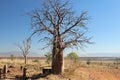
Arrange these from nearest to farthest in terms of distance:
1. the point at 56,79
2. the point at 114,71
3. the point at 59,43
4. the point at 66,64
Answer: the point at 56,79, the point at 59,43, the point at 66,64, the point at 114,71

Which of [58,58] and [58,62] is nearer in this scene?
[58,62]

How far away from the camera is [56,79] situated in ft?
74.9

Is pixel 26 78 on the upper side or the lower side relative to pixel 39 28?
lower

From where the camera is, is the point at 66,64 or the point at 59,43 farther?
the point at 66,64

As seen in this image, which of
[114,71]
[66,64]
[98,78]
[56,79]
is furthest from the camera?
[114,71]

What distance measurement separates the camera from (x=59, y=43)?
80.5 ft

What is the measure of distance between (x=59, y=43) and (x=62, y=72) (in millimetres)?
2799

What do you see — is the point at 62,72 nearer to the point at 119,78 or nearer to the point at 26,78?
the point at 26,78

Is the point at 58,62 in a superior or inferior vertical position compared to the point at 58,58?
inferior

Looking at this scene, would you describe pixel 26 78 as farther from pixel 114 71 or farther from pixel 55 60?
pixel 114 71

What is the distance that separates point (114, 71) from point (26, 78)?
49.0 feet

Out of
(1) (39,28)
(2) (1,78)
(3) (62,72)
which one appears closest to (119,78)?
(3) (62,72)

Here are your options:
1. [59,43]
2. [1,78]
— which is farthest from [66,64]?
[1,78]

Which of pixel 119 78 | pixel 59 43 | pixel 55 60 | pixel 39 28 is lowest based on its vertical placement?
pixel 119 78
